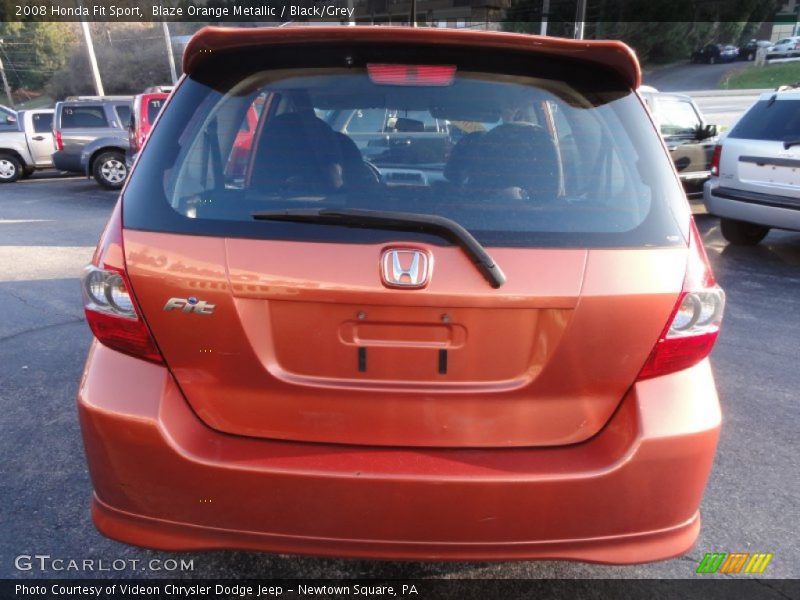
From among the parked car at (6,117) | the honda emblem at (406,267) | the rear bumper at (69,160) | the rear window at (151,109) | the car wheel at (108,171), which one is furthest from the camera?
the parked car at (6,117)

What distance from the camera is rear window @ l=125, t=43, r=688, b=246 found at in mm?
1714

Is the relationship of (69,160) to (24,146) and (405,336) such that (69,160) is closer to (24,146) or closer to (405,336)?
(24,146)

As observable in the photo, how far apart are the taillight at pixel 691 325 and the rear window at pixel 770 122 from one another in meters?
5.56

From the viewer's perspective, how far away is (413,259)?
1.62 m

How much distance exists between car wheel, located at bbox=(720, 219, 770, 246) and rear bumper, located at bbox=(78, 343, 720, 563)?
6.24 metres

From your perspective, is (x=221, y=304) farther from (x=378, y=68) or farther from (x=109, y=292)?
(x=378, y=68)

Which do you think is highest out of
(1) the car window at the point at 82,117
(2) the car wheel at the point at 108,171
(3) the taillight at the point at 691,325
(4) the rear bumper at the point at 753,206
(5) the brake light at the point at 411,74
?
(5) the brake light at the point at 411,74

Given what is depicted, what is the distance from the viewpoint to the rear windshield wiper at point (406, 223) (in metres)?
1.62

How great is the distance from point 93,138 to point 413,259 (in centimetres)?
1393

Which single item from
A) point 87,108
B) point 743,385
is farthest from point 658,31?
point 743,385

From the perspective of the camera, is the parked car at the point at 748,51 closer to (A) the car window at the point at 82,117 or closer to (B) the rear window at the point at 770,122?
(B) the rear window at the point at 770,122

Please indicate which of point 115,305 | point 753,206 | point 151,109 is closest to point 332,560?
point 115,305

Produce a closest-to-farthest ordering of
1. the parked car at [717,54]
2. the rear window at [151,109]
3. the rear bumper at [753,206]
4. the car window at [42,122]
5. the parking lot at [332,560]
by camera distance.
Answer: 1. the parking lot at [332,560]
2. the rear bumper at [753,206]
3. the rear window at [151,109]
4. the car window at [42,122]
5. the parked car at [717,54]

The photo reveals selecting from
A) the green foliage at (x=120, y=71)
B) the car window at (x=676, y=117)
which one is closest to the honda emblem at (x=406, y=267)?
the car window at (x=676, y=117)
